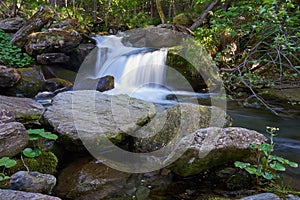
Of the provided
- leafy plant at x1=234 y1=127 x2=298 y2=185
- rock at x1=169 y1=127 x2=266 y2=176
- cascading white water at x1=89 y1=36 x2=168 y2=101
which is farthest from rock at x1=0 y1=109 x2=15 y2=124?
cascading white water at x1=89 y1=36 x2=168 y2=101

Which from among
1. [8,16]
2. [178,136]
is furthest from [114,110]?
[8,16]

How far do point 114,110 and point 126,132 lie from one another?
1.65ft

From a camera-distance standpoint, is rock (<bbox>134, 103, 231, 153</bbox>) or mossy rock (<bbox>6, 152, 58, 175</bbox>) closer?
mossy rock (<bbox>6, 152, 58, 175</bbox>)

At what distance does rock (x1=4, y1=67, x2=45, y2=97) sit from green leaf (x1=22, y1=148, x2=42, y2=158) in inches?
167

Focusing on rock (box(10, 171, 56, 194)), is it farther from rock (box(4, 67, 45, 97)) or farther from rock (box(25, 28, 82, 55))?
rock (box(25, 28, 82, 55))

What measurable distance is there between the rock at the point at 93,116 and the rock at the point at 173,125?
18 centimetres

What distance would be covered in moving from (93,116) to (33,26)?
6839 millimetres

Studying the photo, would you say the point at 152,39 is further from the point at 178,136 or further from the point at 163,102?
the point at 178,136

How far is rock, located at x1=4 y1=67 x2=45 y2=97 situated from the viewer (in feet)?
21.5

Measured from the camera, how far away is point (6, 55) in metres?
8.09

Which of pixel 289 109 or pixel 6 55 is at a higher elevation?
pixel 6 55

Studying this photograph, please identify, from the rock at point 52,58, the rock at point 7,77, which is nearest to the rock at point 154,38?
the rock at point 52,58

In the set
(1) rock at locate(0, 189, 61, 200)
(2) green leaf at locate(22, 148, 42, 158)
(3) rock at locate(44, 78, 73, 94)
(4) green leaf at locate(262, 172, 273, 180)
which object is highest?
(3) rock at locate(44, 78, 73, 94)

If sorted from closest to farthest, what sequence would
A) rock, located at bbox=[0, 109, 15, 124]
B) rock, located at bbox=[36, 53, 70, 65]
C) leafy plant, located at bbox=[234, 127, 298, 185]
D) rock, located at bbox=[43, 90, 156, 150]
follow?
leafy plant, located at bbox=[234, 127, 298, 185] → rock, located at bbox=[0, 109, 15, 124] → rock, located at bbox=[43, 90, 156, 150] → rock, located at bbox=[36, 53, 70, 65]
